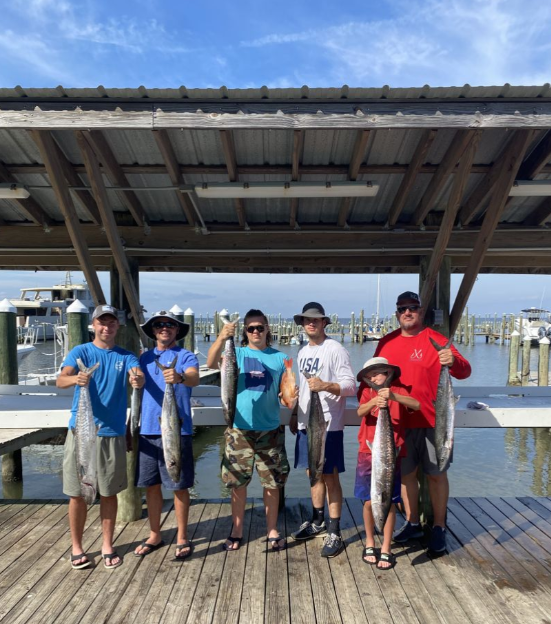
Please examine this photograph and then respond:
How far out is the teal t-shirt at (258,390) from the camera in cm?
375

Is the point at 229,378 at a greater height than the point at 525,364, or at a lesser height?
greater

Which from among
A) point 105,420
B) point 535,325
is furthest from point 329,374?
point 535,325

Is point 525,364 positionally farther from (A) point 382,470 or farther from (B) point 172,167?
(B) point 172,167

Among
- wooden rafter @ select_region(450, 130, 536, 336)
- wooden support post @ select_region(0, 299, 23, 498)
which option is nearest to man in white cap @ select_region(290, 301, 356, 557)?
wooden rafter @ select_region(450, 130, 536, 336)

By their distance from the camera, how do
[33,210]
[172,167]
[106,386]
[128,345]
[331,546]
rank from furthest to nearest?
[128,345] < [33,210] < [172,167] < [331,546] < [106,386]

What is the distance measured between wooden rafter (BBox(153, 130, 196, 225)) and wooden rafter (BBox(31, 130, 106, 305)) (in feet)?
2.71

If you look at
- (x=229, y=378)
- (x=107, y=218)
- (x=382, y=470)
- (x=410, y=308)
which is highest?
(x=107, y=218)

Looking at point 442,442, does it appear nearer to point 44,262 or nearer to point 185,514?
point 185,514

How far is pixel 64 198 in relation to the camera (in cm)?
386

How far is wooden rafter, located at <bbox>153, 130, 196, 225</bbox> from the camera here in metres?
3.70

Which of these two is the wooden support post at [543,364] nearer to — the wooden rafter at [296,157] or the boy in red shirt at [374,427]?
the wooden rafter at [296,157]

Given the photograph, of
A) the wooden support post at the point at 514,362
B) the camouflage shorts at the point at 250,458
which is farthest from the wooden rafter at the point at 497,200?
the wooden support post at the point at 514,362

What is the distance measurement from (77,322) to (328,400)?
8.97 m

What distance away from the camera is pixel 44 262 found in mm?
5812
